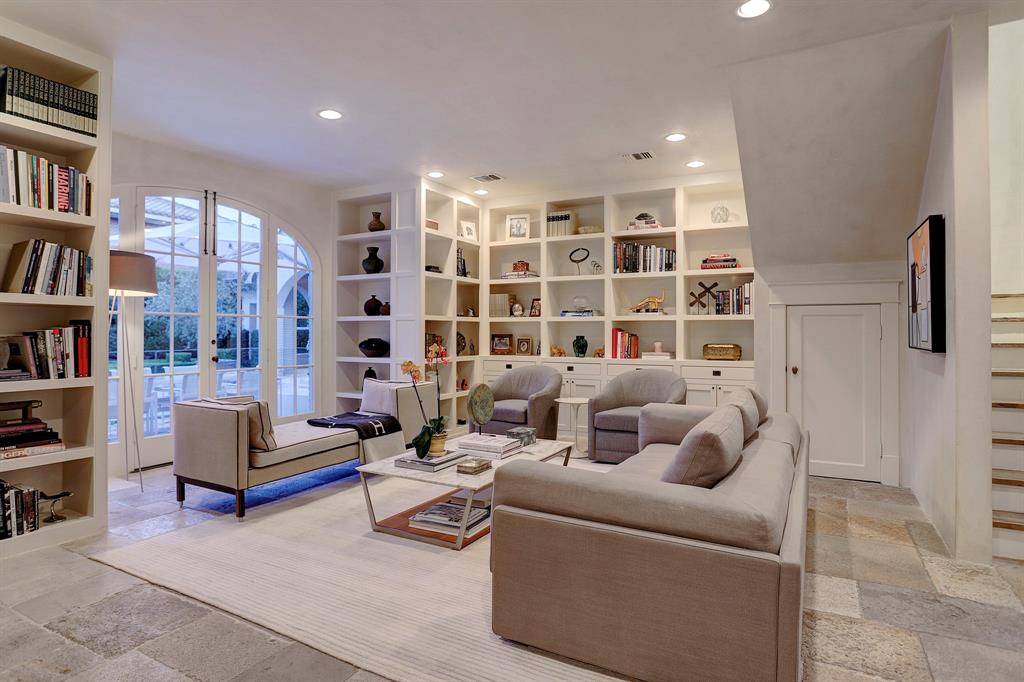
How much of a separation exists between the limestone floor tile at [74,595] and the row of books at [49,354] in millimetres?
1159

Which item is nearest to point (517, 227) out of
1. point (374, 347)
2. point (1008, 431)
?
point (374, 347)

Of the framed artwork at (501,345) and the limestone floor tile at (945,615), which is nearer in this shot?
the limestone floor tile at (945,615)

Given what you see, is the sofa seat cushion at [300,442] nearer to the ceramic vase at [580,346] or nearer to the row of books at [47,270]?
the row of books at [47,270]

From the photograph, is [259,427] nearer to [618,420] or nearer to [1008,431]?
[618,420]

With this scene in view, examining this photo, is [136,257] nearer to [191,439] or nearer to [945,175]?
[191,439]

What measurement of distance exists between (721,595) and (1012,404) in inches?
107

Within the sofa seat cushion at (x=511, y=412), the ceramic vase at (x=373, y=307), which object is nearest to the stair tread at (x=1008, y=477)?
the sofa seat cushion at (x=511, y=412)

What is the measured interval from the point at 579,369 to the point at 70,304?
4328mm

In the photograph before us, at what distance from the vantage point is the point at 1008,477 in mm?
3035

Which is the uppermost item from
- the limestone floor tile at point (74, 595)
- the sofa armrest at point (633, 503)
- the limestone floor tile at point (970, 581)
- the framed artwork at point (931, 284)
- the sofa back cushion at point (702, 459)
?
the framed artwork at point (931, 284)

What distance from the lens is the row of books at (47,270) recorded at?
3035 millimetres

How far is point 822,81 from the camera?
10.6 feet

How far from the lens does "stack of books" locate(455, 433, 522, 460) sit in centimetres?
347

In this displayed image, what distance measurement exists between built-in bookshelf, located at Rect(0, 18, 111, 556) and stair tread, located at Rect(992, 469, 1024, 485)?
4.88m
